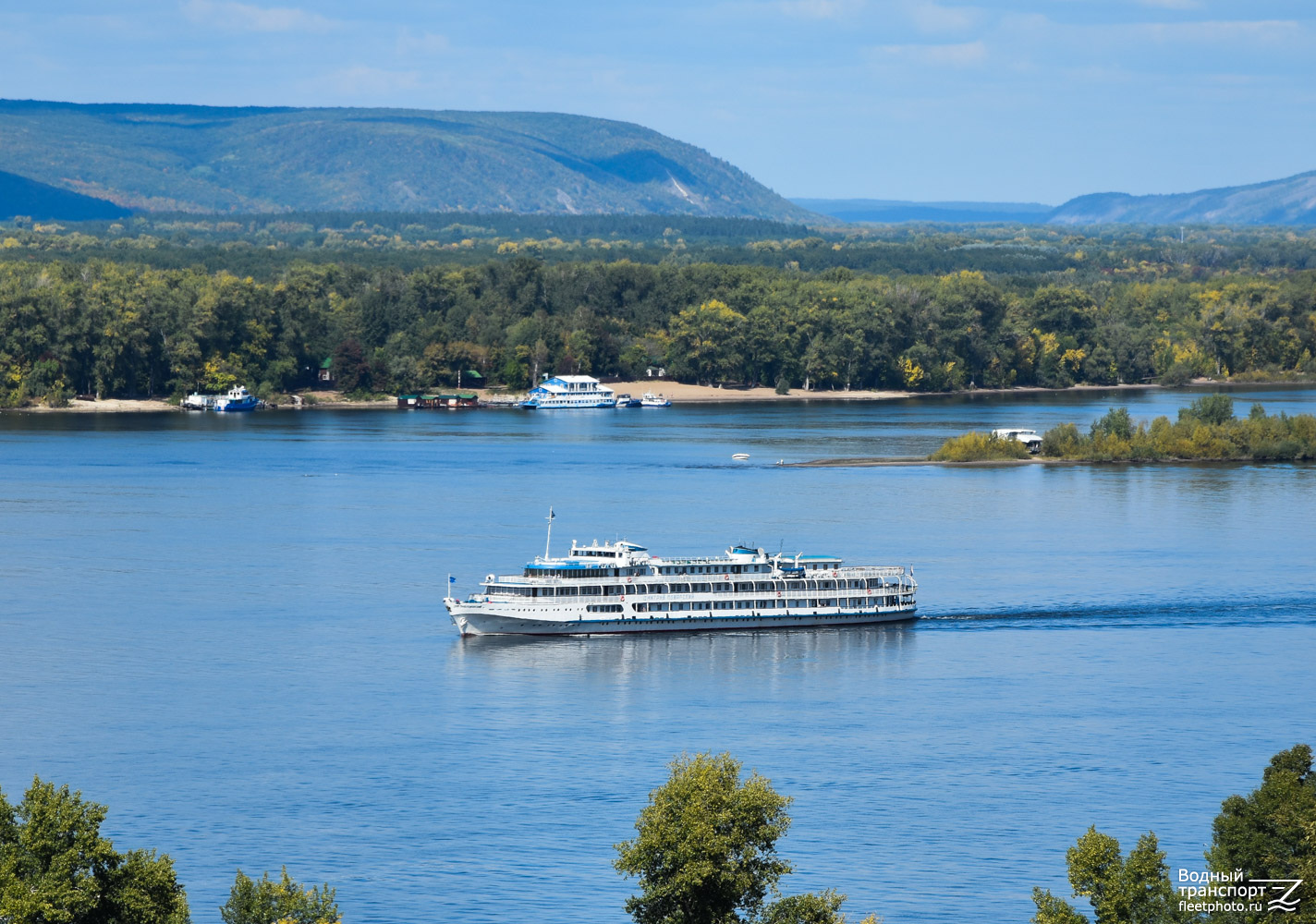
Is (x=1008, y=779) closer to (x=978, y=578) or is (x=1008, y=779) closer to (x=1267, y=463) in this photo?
(x=978, y=578)

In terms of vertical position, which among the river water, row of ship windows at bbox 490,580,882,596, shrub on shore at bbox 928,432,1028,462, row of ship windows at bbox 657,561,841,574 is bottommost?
the river water

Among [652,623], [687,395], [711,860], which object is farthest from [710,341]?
[711,860]

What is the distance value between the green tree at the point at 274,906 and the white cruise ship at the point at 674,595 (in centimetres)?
2637

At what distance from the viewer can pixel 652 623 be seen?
2115 inches

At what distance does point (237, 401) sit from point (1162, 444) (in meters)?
70.1

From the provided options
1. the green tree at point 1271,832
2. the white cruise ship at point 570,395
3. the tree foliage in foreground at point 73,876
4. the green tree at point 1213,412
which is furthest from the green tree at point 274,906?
the white cruise ship at point 570,395

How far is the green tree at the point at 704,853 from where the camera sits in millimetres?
24812

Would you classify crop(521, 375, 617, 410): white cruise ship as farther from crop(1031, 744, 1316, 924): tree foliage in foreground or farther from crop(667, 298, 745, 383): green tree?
crop(1031, 744, 1316, 924): tree foliage in foreground

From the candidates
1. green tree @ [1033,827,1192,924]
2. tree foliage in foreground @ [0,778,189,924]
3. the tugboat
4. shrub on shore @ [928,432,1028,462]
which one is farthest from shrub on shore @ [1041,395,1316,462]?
tree foliage in foreground @ [0,778,189,924]

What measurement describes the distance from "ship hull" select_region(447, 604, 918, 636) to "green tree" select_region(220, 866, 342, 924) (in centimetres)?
2647

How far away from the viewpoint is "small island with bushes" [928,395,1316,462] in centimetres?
9900

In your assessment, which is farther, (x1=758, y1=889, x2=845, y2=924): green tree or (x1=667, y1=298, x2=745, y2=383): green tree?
(x1=667, y1=298, x2=745, y2=383): green tree

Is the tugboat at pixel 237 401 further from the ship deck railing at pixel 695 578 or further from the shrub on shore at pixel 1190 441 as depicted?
the ship deck railing at pixel 695 578

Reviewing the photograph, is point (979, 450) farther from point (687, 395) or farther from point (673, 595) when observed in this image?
point (687, 395)
